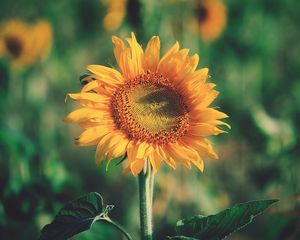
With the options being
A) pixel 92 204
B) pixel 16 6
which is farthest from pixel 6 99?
pixel 92 204

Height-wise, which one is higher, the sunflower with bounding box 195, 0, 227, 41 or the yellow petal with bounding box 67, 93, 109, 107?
the sunflower with bounding box 195, 0, 227, 41

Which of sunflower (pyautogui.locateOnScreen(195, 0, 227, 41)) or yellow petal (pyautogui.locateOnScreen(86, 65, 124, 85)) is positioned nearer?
yellow petal (pyautogui.locateOnScreen(86, 65, 124, 85))

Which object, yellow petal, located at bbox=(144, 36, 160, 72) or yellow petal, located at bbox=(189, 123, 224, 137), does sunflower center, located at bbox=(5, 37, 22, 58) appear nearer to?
yellow petal, located at bbox=(144, 36, 160, 72)

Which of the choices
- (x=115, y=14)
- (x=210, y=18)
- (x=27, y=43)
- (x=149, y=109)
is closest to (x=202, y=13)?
(x=210, y=18)

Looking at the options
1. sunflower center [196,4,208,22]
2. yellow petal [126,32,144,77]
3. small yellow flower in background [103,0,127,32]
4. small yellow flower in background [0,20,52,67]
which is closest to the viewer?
yellow petal [126,32,144,77]

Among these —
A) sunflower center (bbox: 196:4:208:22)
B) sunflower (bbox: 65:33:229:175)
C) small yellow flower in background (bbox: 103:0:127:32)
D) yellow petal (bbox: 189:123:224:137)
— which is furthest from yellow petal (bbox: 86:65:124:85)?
sunflower center (bbox: 196:4:208:22)
